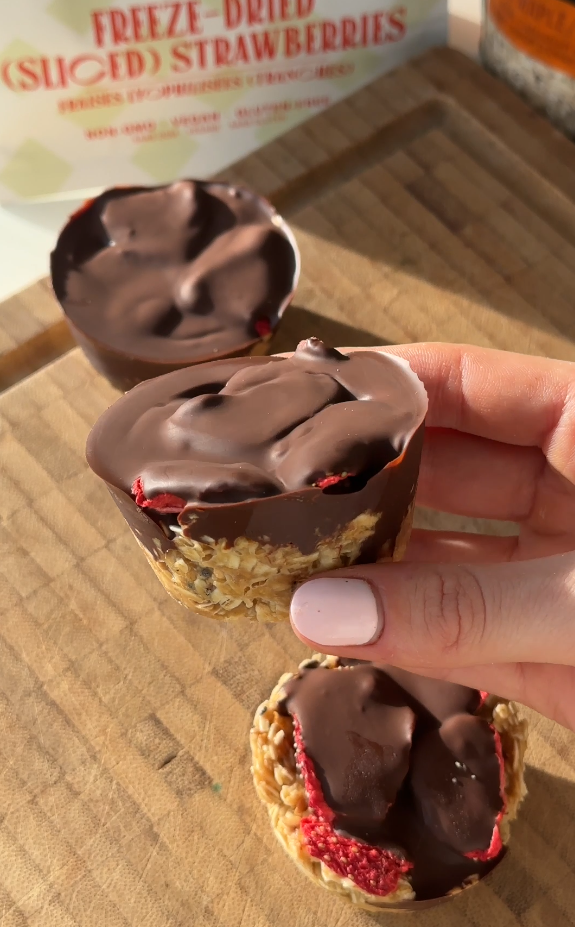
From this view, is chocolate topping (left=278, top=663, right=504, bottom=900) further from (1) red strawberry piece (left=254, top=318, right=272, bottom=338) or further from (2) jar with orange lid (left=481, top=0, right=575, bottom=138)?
(2) jar with orange lid (left=481, top=0, right=575, bottom=138)

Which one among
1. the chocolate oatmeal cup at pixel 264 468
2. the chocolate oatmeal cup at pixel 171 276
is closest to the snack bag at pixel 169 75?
the chocolate oatmeal cup at pixel 171 276

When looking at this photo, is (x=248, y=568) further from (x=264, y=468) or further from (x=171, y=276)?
(x=171, y=276)

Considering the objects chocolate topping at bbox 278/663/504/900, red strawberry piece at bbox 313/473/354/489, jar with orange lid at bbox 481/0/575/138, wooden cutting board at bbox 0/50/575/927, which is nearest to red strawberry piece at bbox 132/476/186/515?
red strawberry piece at bbox 313/473/354/489

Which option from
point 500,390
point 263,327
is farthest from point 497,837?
point 263,327

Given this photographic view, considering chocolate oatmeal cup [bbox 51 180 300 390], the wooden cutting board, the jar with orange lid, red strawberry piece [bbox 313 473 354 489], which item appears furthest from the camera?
the jar with orange lid

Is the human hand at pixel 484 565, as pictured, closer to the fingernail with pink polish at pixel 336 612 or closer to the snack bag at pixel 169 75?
the fingernail with pink polish at pixel 336 612

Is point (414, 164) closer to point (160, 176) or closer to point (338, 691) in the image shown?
point (160, 176)
